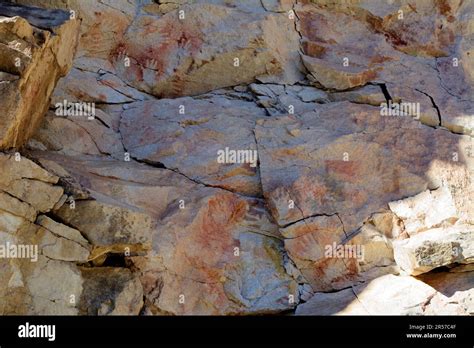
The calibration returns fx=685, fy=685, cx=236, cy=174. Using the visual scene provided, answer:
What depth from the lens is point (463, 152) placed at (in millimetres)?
6879

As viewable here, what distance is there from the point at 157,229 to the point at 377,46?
383cm

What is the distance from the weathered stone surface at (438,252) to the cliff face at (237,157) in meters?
0.02

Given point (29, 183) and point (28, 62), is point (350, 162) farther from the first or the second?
point (28, 62)

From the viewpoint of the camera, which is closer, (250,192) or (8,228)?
(8,228)

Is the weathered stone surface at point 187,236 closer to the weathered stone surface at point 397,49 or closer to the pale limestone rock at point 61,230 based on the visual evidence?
the pale limestone rock at point 61,230

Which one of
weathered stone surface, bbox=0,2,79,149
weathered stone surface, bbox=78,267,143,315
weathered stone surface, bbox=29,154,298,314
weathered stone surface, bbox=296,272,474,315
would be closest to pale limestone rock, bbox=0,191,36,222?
weathered stone surface, bbox=29,154,298,314

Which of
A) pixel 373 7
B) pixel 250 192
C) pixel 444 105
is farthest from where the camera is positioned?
pixel 373 7

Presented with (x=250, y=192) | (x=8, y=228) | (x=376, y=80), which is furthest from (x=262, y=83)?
(x=8, y=228)

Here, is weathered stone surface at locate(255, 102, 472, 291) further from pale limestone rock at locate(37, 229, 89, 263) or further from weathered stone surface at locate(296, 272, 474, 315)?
pale limestone rock at locate(37, 229, 89, 263)

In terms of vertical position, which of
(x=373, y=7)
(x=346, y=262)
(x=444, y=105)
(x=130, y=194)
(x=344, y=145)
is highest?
(x=373, y=7)

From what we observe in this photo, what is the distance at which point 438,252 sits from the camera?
19.2 feet

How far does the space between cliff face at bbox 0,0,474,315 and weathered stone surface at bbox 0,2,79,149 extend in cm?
2

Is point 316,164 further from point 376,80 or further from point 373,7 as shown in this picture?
point 373,7

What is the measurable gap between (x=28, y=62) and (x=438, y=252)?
12.6ft
